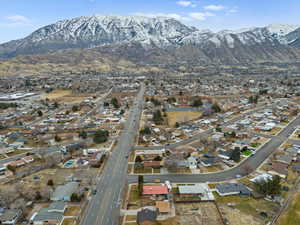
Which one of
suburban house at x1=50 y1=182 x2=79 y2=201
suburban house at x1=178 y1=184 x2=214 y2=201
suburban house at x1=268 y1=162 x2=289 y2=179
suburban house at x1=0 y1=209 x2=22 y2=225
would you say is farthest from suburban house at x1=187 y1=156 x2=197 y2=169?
suburban house at x1=0 y1=209 x2=22 y2=225

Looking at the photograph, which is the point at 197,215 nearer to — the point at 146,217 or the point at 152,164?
the point at 146,217

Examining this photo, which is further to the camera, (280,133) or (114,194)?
(280,133)

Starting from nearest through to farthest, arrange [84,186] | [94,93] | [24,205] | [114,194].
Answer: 1. [24,205]
2. [114,194]
3. [84,186]
4. [94,93]

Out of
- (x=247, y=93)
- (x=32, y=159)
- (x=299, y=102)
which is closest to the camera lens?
(x=32, y=159)

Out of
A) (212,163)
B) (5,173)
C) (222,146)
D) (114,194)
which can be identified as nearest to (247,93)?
(222,146)

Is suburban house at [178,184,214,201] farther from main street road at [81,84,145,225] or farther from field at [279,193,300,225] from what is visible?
main street road at [81,84,145,225]

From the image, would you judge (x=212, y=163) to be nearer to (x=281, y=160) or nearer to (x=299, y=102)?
(x=281, y=160)

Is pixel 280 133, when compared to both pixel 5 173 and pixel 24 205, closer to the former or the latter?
pixel 24 205
